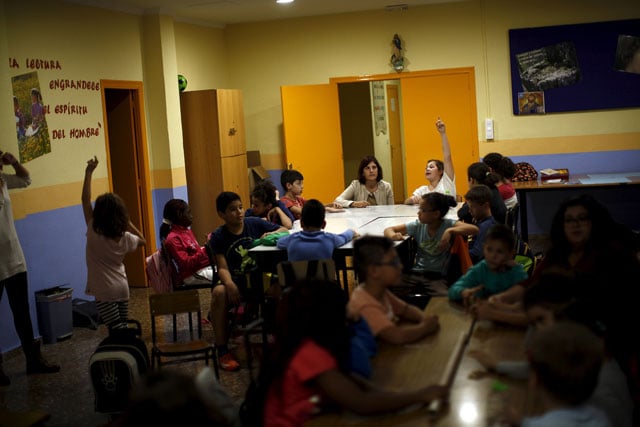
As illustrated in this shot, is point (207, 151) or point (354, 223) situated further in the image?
point (207, 151)

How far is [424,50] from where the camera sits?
9.83 metres

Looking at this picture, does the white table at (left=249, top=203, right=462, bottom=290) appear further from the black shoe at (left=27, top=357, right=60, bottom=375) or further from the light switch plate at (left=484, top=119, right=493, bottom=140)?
the light switch plate at (left=484, top=119, right=493, bottom=140)

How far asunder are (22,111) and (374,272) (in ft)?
14.2

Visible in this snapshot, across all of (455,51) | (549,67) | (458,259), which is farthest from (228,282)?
(549,67)

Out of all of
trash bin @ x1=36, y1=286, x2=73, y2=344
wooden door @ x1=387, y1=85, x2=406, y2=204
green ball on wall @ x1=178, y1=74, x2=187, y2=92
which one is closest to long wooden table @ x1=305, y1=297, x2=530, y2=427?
trash bin @ x1=36, y1=286, x2=73, y2=344

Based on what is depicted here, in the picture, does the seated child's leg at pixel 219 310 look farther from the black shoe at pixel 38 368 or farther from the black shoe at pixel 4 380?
the black shoe at pixel 4 380

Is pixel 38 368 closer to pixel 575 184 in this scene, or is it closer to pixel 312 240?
pixel 312 240

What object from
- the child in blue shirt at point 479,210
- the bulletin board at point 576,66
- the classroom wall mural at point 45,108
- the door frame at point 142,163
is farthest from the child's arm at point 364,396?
the bulletin board at point 576,66

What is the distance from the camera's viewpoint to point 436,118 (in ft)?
32.7

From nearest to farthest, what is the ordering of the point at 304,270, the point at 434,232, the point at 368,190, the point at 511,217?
the point at 304,270
the point at 434,232
the point at 511,217
the point at 368,190

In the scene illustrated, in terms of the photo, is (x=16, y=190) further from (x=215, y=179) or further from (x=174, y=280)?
(x=215, y=179)

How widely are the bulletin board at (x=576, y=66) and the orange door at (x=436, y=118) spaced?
0.56m

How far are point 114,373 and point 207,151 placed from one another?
500cm

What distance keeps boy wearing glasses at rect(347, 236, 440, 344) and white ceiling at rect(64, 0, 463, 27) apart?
5.23 m
